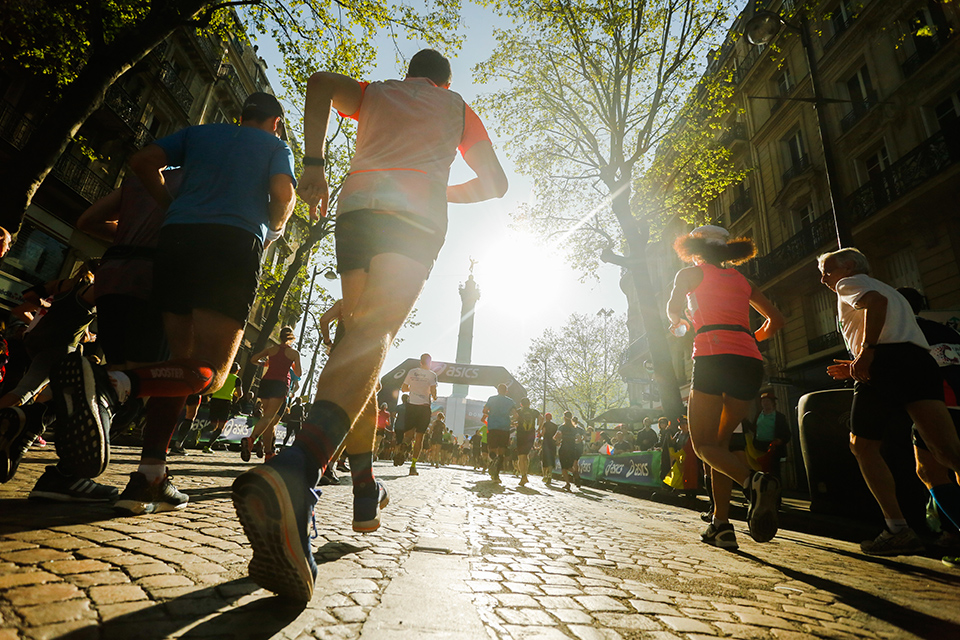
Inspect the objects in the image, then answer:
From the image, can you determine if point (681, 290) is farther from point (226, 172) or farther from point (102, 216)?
point (102, 216)

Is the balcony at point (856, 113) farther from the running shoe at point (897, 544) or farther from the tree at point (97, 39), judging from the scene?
the running shoe at point (897, 544)

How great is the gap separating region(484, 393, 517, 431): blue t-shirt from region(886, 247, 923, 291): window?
40.7 ft

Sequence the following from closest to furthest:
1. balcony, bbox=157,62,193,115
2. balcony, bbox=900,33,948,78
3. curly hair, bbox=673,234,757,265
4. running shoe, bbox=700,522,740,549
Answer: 1. running shoe, bbox=700,522,740,549
2. curly hair, bbox=673,234,757,265
3. balcony, bbox=900,33,948,78
4. balcony, bbox=157,62,193,115

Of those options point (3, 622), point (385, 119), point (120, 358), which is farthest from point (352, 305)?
A: point (120, 358)

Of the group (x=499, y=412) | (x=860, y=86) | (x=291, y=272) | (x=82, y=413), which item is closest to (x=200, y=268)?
(x=82, y=413)

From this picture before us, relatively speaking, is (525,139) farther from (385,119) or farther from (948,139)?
(385,119)

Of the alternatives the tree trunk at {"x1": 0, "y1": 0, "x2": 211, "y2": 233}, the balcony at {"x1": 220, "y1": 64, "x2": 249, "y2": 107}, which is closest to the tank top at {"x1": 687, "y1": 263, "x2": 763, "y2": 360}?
the tree trunk at {"x1": 0, "y1": 0, "x2": 211, "y2": 233}

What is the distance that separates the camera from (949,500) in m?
2.83

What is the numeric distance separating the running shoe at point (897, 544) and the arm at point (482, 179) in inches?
120

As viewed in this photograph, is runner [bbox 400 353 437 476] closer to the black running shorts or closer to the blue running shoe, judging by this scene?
the black running shorts

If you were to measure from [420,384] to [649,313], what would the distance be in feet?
30.3

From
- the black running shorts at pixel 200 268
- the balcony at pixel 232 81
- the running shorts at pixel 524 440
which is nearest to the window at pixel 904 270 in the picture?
the running shorts at pixel 524 440

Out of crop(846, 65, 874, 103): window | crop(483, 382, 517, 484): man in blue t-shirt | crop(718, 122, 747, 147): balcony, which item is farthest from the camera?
crop(718, 122, 747, 147): balcony

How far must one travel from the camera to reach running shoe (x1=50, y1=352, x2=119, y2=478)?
5.08 ft
